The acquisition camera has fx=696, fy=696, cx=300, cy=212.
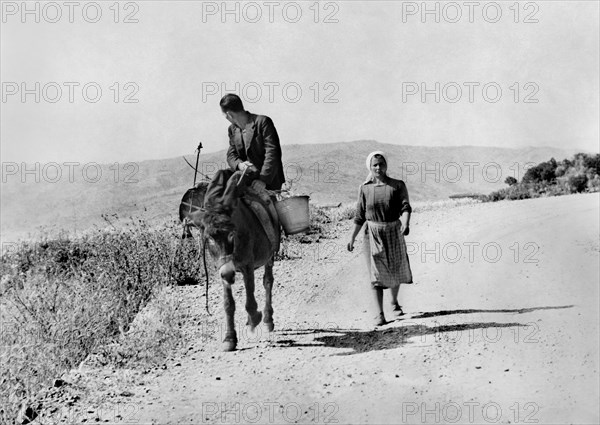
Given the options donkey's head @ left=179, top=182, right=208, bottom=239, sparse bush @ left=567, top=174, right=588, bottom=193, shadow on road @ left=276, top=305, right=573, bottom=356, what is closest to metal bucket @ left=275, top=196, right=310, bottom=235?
donkey's head @ left=179, top=182, right=208, bottom=239

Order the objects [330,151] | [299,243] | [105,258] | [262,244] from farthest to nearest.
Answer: [330,151] < [299,243] < [105,258] < [262,244]

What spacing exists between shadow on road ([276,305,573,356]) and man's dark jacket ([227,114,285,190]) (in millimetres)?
1885

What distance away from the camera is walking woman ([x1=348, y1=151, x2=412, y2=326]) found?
788cm

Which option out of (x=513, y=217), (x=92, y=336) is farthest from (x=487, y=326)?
(x=513, y=217)

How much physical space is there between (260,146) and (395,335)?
8.52 feet

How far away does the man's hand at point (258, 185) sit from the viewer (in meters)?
7.56

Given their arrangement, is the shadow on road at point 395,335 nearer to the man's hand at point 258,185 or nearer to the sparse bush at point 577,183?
the man's hand at point 258,185

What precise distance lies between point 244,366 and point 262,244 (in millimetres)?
1340

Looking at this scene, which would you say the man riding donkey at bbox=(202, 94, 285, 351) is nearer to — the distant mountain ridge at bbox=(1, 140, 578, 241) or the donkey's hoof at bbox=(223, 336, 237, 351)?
the donkey's hoof at bbox=(223, 336, 237, 351)

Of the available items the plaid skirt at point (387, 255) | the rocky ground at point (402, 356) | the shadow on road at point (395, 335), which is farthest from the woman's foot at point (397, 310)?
the plaid skirt at point (387, 255)

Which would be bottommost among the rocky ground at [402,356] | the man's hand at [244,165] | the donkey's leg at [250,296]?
the rocky ground at [402,356]

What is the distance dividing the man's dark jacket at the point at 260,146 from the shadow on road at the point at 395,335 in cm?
189

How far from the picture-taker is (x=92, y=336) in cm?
876

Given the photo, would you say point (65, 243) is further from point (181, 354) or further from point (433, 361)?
point (433, 361)
